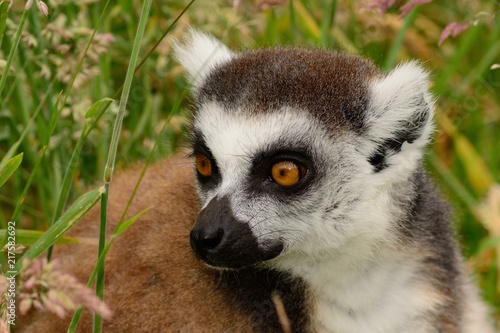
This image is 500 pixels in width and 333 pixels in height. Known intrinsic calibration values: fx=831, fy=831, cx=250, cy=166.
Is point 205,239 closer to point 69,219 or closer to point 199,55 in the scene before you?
point 69,219

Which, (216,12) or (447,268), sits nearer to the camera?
(447,268)

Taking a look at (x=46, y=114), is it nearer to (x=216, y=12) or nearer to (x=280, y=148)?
(x=216, y=12)

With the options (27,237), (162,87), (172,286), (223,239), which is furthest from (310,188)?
(162,87)

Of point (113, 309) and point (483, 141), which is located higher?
point (483, 141)

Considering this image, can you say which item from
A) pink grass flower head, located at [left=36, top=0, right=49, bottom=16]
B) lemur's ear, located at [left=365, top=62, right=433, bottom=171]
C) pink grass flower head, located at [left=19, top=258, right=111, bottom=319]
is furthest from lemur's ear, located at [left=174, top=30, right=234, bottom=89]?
Result: pink grass flower head, located at [left=19, top=258, right=111, bottom=319]

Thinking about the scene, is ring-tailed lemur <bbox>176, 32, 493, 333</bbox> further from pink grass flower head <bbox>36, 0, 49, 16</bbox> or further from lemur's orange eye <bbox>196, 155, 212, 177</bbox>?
pink grass flower head <bbox>36, 0, 49, 16</bbox>

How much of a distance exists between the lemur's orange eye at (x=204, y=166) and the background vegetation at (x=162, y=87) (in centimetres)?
51

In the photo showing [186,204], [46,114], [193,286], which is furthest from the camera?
[46,114]

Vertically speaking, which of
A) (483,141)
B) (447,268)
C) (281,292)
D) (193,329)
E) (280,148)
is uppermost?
(483,141)

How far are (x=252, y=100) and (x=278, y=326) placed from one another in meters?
0.84

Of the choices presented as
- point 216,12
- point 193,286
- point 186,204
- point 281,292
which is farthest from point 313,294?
point 216,12

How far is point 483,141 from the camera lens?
18.1ft

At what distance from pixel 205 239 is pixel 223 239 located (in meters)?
0.07

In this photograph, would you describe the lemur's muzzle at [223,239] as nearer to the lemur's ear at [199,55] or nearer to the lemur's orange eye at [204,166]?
the lemur's orange eye at [204,166]
